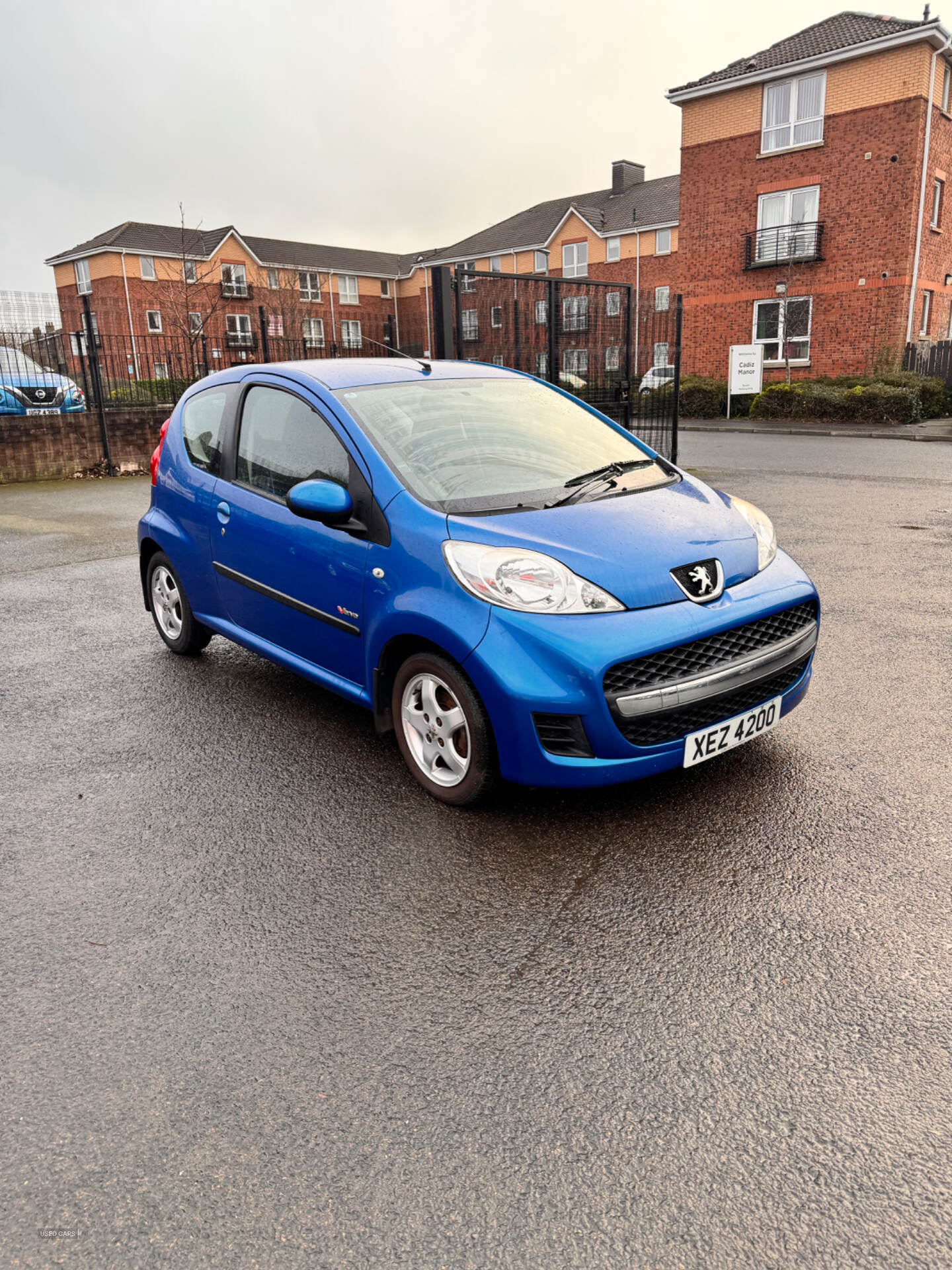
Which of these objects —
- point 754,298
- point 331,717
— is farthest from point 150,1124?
point 754,298

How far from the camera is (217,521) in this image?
15.4 ft

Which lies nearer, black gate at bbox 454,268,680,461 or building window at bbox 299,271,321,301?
black gate at bbox 454,268,680,461

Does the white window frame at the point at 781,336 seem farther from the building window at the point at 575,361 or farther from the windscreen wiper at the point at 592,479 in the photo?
the windscreen wiper at the point at 592,479

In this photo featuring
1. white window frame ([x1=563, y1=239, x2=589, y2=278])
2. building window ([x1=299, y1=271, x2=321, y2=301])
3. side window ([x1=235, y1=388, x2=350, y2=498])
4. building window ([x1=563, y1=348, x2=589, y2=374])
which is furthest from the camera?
building window ([x1=299, y1=271, x2=321, y2=301])

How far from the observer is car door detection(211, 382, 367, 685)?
386 centimetres

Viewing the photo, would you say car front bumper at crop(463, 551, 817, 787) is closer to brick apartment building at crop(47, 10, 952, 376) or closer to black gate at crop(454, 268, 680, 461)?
black gate at crop(454, 268, 680, 461)

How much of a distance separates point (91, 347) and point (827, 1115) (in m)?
15.2

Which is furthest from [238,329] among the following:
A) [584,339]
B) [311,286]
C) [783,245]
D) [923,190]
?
[584,339]

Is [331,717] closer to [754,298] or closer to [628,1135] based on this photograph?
[628,1135]

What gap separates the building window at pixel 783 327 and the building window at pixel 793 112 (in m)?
4.67

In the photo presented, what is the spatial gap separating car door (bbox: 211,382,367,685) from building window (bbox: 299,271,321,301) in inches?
2315

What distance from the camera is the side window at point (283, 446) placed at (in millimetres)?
4031

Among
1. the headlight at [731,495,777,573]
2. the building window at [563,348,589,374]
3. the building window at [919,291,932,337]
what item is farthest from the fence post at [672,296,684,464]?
the building window at [919,291,932,337]

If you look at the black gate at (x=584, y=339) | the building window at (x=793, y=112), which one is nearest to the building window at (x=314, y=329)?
the building window at (x=793, y=112)
